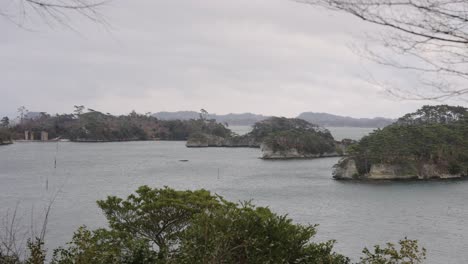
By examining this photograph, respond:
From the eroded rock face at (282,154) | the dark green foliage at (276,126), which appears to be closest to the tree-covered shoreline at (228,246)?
the eroded rock face at (282,154)

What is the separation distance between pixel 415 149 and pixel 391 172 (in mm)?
4965

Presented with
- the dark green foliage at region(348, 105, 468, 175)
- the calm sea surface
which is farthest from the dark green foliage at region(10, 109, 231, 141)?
the dark green foliage at region(348, 105, 468, 175)

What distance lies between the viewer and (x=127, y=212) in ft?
60.3

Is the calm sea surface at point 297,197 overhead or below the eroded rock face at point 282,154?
Answer: below

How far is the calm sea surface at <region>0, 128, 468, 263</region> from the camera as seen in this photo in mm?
31047

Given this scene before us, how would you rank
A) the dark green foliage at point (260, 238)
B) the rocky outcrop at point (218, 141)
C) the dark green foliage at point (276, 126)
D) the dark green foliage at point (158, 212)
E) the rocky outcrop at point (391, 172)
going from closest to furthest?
the dark green foliage at point (260, 238) → the dark green foliage at point (158, 212) → the rocky outcrop at point (391, 172) → the dark green foliage at point (276, 126) → the rocky outcrop at point (218, 141)

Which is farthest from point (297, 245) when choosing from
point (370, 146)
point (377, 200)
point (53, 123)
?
point (53, 123)

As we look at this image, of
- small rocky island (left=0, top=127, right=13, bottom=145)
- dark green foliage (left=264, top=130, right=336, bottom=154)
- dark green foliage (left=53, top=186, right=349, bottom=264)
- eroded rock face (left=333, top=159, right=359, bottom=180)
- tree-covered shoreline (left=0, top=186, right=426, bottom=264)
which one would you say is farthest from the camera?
small rocky island (left=0, top=127, right=13, bottom=145)

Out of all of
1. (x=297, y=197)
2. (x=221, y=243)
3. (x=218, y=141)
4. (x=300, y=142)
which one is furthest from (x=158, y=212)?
(x=218, y=141)

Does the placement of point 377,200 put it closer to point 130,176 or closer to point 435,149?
point 435,149

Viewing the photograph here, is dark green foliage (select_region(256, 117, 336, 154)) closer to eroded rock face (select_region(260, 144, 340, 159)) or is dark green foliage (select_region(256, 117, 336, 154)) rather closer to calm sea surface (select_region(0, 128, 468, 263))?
eroded rock face (select_region(260, 144, 340, 159))

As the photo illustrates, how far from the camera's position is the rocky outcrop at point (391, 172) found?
65375 mm

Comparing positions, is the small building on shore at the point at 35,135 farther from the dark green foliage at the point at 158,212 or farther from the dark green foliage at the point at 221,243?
the dark green foliage at the point at 221,243

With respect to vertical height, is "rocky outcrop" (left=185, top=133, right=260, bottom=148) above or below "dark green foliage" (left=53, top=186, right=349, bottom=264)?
above
